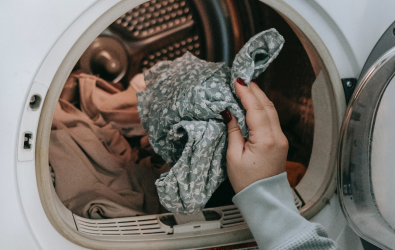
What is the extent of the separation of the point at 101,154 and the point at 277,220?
0.48m

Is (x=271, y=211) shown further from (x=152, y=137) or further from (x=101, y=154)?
(x=101, y=154)

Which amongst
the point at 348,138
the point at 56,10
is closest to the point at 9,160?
the point at 56,10

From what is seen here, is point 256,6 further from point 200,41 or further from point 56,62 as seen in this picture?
point 56,62

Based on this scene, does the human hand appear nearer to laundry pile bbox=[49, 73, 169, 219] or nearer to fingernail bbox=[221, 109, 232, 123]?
fingernail bbox=[221, 109, 232, 123]

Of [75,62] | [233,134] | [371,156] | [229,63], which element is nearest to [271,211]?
[233,134]

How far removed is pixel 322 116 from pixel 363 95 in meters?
0.12

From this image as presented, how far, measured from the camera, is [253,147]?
50 cm

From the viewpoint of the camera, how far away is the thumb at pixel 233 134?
0.52 m

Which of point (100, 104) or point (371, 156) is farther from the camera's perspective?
point (100, 104)

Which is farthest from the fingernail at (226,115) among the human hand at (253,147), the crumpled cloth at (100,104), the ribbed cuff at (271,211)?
the crumpled cloth at (100,104)

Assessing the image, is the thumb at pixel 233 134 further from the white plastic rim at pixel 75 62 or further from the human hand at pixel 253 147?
the white plastic rim at pixel 75 62

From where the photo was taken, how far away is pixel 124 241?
55 cm

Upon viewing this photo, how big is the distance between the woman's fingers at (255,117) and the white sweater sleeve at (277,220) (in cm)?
8

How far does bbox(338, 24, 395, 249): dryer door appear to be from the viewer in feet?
1.85
